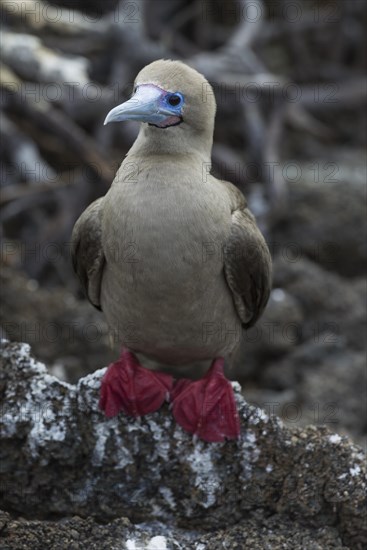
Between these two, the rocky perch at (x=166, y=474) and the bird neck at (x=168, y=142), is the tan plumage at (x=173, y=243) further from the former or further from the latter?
the rocky perch at (x=166, y=474)

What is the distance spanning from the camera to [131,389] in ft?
12.8

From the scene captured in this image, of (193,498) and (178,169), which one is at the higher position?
(178,169)

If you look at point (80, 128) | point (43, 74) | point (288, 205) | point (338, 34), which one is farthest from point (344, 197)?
point (338, 34)

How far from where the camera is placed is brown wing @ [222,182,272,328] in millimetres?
4047

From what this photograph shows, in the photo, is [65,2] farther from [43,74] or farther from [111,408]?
[111,408]

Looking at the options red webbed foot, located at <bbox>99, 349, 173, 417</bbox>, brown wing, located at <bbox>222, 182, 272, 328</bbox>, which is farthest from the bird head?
red webbed foot, located at <bbox>99, 349, 173, 417</bbox>

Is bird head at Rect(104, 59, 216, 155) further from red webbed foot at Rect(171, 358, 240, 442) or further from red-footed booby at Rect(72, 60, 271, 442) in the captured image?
red webbed foot at Rect(171, 358, 240, 442)

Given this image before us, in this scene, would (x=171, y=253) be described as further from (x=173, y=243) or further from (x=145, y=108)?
(x=145, y=108)

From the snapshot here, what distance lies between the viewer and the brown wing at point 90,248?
162 inches

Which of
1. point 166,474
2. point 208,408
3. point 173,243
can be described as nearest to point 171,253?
point 173,243

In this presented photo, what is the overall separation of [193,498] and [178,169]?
127cm

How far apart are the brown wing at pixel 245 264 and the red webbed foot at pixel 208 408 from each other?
33 cm

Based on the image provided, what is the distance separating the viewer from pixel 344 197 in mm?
7504

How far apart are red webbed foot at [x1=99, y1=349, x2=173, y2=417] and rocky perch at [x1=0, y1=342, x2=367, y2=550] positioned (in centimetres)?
6
